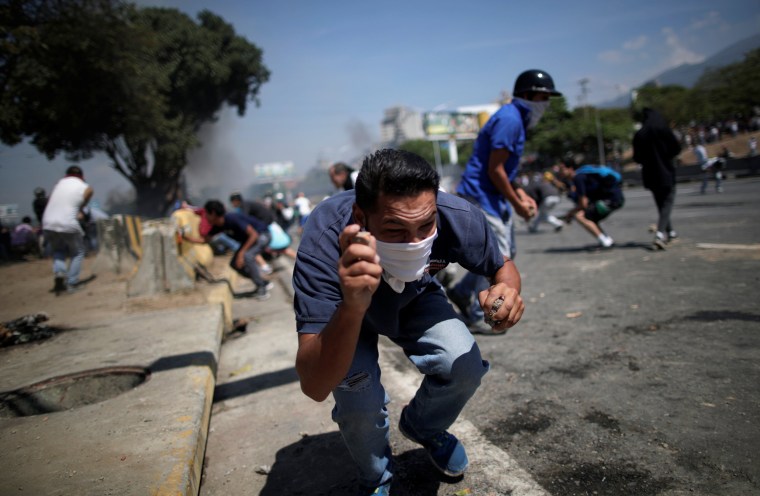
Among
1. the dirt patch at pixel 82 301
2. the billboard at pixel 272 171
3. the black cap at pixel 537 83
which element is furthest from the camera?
the billboard at pixel 272 171

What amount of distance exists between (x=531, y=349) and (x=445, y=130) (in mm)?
74639

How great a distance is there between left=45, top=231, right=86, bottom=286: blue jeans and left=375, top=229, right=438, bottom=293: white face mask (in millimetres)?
6640

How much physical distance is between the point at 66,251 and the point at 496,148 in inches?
253

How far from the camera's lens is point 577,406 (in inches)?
94.3

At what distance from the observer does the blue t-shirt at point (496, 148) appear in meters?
3.63

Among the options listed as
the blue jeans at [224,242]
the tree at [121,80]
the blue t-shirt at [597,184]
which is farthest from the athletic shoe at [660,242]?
the tree at [121,80]

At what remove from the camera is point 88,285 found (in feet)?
24.4

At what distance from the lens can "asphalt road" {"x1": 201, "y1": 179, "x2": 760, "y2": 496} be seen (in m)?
1.88

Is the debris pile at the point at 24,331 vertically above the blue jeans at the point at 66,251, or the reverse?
A: the blue jeans at the point at 66,251

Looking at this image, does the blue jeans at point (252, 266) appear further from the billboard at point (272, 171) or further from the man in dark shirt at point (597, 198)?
the billboard at point (272, 171)

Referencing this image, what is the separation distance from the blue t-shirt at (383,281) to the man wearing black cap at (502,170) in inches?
71.6

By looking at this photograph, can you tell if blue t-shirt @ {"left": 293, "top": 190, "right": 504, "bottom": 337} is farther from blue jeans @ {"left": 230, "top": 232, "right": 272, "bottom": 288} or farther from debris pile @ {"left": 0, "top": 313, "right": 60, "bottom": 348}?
blue jeans @ {"left": 230, "top": 232, "right": 272, "bottom": 288}

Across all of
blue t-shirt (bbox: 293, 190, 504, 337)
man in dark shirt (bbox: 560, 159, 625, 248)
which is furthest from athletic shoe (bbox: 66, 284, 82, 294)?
man in dark shirt (bbox: 560, 159, 625, 248)

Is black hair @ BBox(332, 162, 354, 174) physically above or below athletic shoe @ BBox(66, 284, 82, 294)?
above
